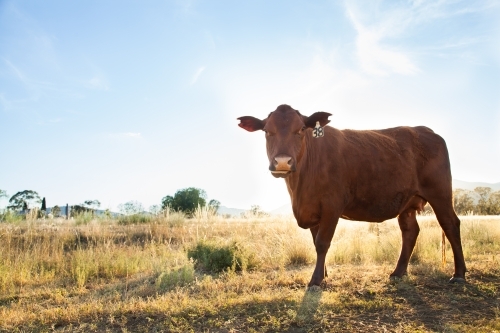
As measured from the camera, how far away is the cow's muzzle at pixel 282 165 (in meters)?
6.05

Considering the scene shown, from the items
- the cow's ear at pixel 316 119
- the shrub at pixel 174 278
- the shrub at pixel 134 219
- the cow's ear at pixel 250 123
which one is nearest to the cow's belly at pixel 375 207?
the cow's ear at pixel 316 119

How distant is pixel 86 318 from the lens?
548 cm

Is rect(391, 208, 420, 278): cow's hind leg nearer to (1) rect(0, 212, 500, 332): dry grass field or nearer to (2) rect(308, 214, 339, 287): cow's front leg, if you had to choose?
(1) rect(0, 212, 500, 332): dry grass field

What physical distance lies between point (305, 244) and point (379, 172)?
360 centimetres

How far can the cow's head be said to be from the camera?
20.0ft

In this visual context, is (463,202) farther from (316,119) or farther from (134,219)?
(316,119)

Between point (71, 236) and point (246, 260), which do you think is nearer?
point (246, 260)

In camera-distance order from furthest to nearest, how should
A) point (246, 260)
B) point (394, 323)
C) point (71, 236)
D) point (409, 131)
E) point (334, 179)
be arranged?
point (71, 236) < point (246, 260) < point (409, 131) < point (334, 179) < point (394, 323)

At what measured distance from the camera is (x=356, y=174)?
7.24 meters

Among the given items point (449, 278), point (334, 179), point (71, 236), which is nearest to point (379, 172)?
point (334, 179)

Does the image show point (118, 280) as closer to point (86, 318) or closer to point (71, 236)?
point (86, 318)

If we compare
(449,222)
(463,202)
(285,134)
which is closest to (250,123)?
(285,134)

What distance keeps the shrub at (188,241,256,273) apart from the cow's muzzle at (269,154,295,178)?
11.4 ft

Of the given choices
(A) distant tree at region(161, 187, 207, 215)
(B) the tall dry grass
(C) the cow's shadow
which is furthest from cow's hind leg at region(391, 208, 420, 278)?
(A) distant tree at region(161, 187, 207, 215)
